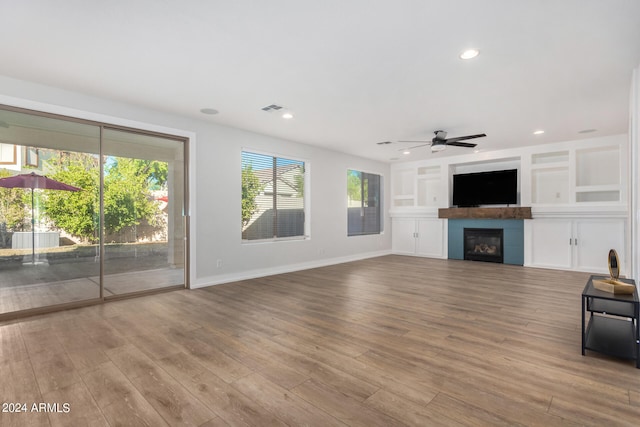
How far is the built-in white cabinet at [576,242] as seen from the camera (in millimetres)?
6117

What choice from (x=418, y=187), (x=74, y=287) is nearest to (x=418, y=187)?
(x=418, y=187)

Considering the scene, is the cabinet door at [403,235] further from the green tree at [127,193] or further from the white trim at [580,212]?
the green tree at [127,193]

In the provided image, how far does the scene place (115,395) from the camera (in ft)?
6.66

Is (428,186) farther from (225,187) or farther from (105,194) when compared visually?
(105,194)

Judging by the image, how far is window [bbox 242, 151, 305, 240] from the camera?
5.94m

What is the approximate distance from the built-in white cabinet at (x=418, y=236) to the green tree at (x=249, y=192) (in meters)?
4.81

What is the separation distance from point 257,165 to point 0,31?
3787 millimetres

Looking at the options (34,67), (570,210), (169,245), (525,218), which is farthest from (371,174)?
(34,67)


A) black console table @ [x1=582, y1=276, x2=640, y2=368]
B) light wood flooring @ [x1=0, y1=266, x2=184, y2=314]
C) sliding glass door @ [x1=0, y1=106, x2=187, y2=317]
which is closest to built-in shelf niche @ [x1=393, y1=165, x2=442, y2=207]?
black console table @ [x1=582, y1=276, x2=640, y2=368]

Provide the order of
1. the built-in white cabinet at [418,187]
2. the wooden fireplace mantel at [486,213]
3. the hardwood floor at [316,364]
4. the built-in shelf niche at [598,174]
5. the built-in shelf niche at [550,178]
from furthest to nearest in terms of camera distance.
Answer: the built-in white cabinet at [418,187]
the wooden fireplace mantel at [486,213]
the built-in shelf niche at [550,178]
the built-in shelf niche at [598,174]
the hardwood floor at [316,364]

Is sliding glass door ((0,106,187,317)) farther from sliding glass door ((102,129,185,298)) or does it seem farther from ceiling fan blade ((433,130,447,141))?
ceiling fan blade ((433,130,447,141))

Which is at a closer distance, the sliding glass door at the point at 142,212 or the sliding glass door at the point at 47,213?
the sliding glass door at the point at 47,213

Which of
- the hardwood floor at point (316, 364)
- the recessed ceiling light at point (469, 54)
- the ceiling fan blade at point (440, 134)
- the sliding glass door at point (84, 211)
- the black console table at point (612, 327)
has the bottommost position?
the hardwood floor at point (316, 364)

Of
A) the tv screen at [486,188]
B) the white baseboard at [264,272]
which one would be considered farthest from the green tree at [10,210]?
the tv screen at [486,188]
